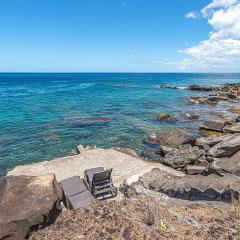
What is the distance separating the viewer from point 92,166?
15.8 meters

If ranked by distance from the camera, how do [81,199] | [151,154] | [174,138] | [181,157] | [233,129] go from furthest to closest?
[233,129], [174,138], [151,154], [181,157], [81,199]

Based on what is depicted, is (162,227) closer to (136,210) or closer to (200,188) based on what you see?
(136,210)

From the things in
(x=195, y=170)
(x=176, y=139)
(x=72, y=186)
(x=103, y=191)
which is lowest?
(x=176, y=139)

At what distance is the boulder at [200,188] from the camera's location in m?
9.97

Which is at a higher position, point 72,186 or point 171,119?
point 72,186

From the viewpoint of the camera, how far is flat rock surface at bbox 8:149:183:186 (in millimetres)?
14633

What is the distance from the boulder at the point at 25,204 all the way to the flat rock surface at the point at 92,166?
406cm

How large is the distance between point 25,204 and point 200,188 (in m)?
6.04

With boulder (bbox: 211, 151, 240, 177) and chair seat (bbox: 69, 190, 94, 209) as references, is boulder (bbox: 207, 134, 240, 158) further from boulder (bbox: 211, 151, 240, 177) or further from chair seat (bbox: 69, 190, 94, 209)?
chair seat (bbox: 69, 190, 94, 209)

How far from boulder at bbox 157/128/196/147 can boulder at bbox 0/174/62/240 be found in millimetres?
12923

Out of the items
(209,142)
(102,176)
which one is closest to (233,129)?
(209,142)

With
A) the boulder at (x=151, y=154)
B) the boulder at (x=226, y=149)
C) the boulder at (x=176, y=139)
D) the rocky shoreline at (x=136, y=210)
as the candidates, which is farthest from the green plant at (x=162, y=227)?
the boulder at (x=176, y=139)

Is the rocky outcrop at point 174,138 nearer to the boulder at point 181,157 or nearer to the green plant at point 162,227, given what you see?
the boulder at point 181,157

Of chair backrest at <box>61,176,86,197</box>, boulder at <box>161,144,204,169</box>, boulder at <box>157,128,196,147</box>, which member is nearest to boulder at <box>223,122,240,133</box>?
boulder at <box>157,128,196,147</box>
